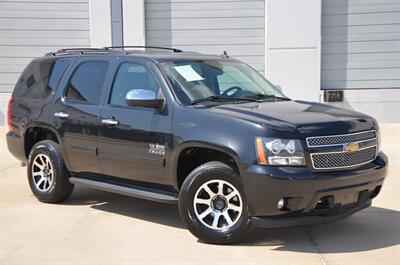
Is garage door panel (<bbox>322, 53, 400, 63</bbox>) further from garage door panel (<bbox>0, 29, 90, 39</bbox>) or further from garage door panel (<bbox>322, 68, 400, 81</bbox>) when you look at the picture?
garage door panel (<bbox>0, 29, 90, 39</bbox>)

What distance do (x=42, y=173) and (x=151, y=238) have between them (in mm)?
2175

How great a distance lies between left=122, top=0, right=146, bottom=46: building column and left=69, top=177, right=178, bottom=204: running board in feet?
27.2

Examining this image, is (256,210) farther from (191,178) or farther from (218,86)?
(218,86)

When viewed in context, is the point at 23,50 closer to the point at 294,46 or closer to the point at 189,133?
the point at 294,46

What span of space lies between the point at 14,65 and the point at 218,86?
1046cm

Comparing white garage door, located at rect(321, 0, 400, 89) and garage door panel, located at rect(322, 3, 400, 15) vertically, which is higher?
garage door panel, located at rect(322, 3, 400, 15)

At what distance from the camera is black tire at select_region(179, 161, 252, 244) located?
4.88m

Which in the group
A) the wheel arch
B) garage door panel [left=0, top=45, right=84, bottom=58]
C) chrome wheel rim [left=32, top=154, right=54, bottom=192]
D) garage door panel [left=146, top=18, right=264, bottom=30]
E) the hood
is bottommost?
chrome wheel rim [left=32, top=154, right=54, bottom=192]

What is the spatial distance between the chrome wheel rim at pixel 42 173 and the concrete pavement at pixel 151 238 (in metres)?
0.26

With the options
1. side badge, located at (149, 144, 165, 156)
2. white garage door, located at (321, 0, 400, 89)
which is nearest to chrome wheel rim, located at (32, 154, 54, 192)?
side badge, located at (149, 144, 165, 156)

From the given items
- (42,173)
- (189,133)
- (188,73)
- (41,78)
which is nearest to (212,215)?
(189,133)

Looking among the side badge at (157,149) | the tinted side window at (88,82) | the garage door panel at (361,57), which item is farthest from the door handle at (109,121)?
the garage door panel at (361,57)

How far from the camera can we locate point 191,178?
509 centimetres

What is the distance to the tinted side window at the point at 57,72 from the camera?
267 inches
